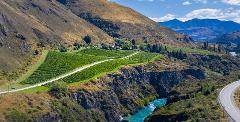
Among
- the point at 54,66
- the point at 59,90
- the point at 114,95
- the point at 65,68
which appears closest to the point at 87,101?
the point at 59,90

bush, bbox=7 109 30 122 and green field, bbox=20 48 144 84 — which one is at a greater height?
green field, bbox=20 48 144 84

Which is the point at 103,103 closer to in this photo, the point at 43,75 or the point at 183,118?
the point at 43,75

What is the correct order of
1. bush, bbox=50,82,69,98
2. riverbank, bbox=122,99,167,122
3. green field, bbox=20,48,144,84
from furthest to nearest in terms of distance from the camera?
green field, bbox=20,48,144,84
riverbank, bbox=122,99,167,122
bush, bbox=50,82,69,98

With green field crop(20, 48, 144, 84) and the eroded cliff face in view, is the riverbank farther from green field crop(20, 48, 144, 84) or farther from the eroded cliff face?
green field crop(20, 48, 144, 84)

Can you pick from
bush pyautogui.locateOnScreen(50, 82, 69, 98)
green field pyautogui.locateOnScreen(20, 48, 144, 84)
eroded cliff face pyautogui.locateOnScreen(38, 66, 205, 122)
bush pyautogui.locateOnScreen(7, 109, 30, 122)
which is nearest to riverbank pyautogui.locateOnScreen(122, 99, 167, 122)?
eroded cliff face pyautogui.locateOnScreen(38, 66, 205, 122)

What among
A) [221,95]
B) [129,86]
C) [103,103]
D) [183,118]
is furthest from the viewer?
[129,86]

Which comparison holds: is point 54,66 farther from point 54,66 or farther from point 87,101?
point 87,101

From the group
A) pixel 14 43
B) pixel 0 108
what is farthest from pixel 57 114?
pixel 14 43
